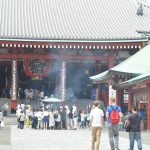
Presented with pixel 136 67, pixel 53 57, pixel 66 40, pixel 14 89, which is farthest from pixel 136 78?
pixel 14 89

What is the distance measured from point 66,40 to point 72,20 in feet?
18.6

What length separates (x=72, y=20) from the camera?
43.2 metres

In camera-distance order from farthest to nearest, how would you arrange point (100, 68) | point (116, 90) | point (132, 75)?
point (100, 68)
point (116, 90)
point (132, 75)

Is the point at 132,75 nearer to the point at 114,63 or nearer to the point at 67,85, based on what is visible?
the point at 114,63

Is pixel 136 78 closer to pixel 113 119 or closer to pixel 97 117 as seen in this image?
pixel 113 119

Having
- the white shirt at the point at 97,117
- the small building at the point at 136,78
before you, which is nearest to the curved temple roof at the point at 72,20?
the small building at the point at 136,78

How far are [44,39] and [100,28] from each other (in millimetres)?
5645

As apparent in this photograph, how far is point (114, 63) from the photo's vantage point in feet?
131

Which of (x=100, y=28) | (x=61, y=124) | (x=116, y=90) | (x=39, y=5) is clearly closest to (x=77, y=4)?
(x=39, y=5)

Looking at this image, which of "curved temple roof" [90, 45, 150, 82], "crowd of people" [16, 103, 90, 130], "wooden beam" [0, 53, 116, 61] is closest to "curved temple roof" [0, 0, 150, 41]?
"wooden beam" [0, 53, 116, 61]

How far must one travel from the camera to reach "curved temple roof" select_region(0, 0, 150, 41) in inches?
1535

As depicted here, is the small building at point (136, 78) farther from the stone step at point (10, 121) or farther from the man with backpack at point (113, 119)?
the man with backpack at point (113, 119)

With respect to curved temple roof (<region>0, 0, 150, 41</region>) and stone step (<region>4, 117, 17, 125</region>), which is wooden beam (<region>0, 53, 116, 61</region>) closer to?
curved temple roof (<region>0, 0, 150, 41</region>)

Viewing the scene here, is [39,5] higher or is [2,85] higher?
[39,5]
